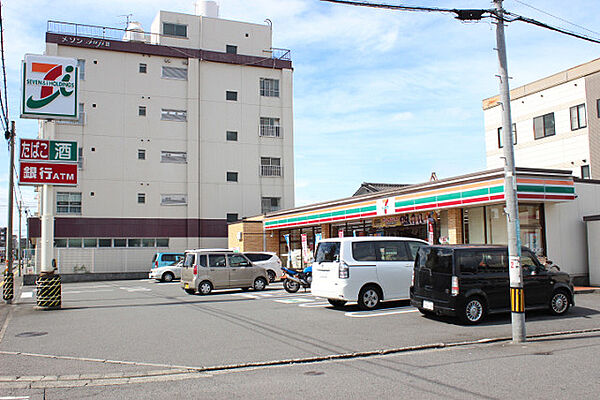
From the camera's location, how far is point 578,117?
29.8 meters

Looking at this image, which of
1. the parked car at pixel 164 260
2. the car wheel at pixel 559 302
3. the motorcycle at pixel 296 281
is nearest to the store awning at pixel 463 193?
the car wheel at pixel 559 302

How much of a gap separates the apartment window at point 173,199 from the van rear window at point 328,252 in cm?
2817

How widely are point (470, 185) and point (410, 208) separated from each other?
330 cm

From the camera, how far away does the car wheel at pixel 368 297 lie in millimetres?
13836

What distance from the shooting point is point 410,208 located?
20.6 meters

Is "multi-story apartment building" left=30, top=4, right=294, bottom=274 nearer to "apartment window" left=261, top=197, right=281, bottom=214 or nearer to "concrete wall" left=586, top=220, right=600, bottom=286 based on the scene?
"apartment window" left=261, top=197, right=281, bottom=214

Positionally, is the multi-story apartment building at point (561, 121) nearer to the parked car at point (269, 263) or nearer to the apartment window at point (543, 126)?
the apartment window at point (543, 126)

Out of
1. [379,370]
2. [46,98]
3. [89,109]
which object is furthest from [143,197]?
[379,370]

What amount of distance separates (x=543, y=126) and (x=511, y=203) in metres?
24.9

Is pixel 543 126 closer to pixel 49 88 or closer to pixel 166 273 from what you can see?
pixel 166 273

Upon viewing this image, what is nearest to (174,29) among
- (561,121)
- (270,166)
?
(270,166)

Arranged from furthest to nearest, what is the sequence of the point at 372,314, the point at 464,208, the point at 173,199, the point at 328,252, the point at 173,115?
the point at 173,115 < the point at 173,199 < the point at 464,208 < the point at 328,252 < the point at 372,314

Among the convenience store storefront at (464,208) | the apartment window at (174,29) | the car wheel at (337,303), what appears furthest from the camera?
the apartment window at (174,29)

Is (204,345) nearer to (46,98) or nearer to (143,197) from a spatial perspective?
(46,98)
